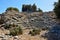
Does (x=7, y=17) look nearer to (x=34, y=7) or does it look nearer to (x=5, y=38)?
(x=5, y=38)

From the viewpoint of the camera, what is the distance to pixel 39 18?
107 feet

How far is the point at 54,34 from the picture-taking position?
2047 cm

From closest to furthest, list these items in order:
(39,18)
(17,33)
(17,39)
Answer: (17,39) → (17,33) → (39,18)

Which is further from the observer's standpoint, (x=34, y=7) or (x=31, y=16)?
(x=34, y=7)

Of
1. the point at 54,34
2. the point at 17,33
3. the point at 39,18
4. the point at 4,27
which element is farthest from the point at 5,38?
the point at 39,18

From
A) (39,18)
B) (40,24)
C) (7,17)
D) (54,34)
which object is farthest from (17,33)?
(7,17)

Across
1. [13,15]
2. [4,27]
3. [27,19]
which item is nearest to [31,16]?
[27,19]

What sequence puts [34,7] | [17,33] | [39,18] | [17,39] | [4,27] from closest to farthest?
[17,39]
[17,33]
[4,27]
[39,18]
[34,7]

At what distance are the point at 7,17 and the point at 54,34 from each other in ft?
54.6

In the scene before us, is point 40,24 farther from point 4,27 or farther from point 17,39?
point 17,39

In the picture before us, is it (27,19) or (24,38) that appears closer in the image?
(24,38)

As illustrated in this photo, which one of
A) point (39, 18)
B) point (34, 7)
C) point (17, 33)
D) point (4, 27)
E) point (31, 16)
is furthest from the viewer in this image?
point (34, 7)

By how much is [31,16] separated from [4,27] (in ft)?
25.8

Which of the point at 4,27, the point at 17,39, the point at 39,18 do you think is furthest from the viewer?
the point at 39,18
